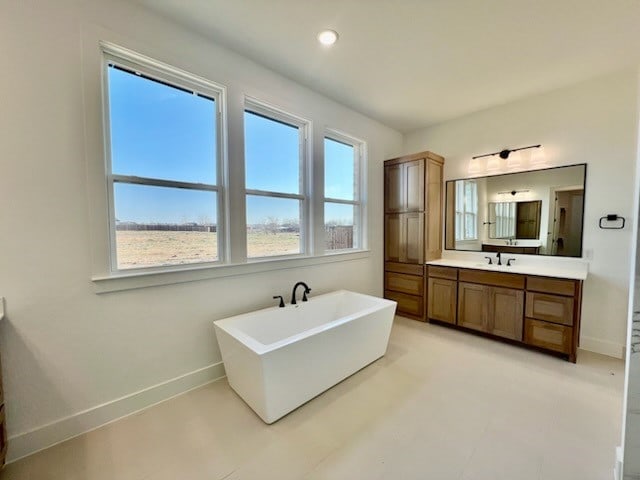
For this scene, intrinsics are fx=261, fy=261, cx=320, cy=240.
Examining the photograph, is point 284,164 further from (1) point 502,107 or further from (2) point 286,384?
(1) point 502,107

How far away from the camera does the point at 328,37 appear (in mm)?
2121

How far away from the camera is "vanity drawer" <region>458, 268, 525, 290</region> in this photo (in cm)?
280

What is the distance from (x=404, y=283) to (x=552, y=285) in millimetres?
1640

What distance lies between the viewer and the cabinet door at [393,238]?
12.6ft

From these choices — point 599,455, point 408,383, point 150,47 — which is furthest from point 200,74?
point 599,455

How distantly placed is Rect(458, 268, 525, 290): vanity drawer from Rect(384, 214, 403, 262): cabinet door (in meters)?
0.89

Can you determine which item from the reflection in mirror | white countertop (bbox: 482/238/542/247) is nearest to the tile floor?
white countertop (bbox: 482/238/542/247)

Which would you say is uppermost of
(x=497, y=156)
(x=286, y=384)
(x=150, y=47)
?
(x=150, y=47)

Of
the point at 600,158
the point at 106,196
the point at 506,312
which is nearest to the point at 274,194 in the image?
the point at 106,196

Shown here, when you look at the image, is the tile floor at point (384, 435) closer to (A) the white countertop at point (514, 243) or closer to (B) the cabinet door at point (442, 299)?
(B) the cabinet door at point (442, 299)

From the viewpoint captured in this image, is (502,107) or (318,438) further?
(502,107)

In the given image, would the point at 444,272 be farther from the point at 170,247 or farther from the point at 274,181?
the point at 170,247

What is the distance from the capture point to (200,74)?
2158 millimetres

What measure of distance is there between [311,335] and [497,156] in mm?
3310
